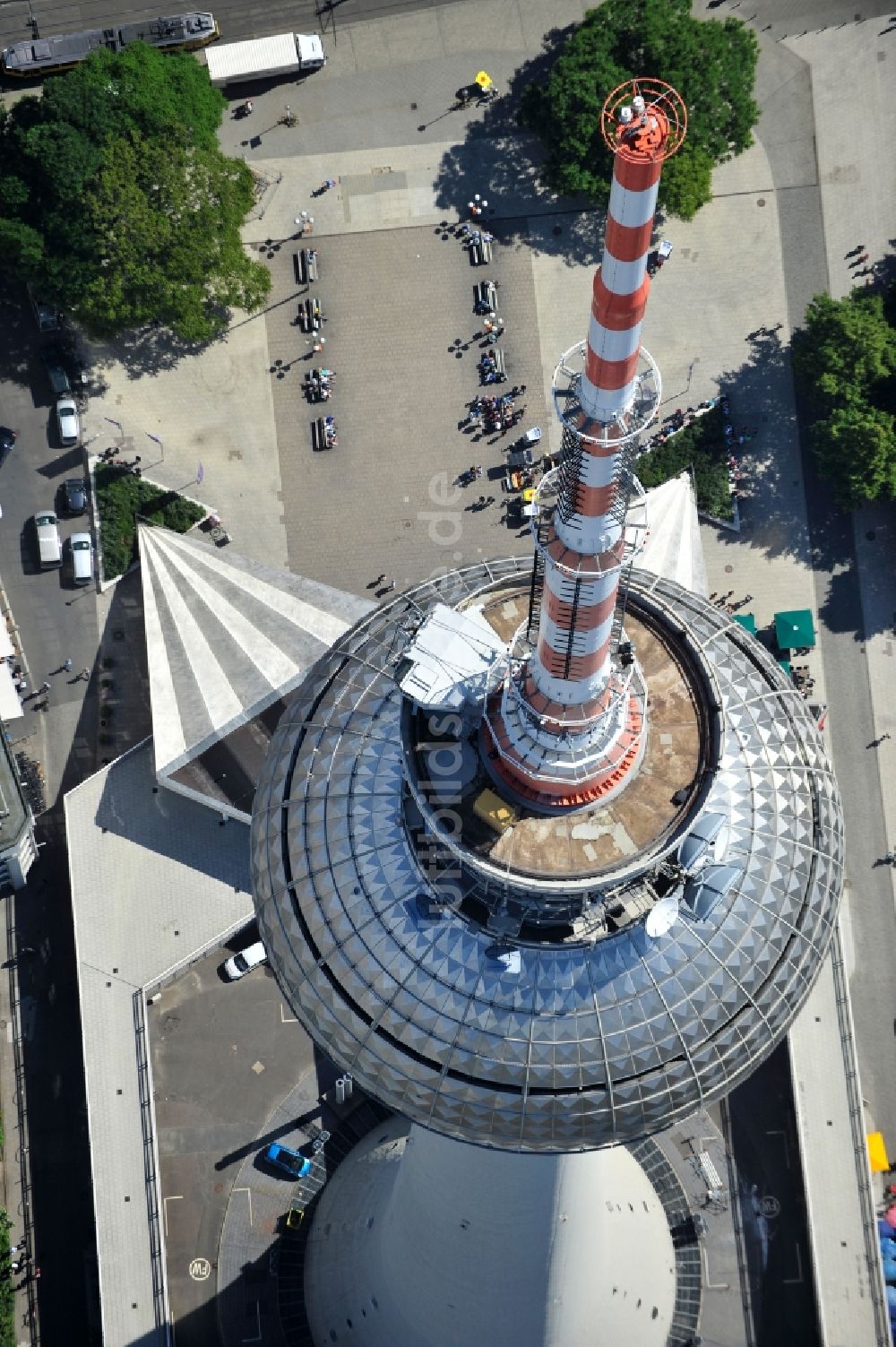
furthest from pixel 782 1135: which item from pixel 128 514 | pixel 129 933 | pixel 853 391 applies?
pixel 128 514

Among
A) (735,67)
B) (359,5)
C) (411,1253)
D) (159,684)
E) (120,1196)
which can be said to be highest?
(359,5)

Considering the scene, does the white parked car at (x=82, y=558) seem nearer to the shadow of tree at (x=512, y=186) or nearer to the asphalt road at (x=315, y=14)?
the shadow of tree at (x=512, y=186)

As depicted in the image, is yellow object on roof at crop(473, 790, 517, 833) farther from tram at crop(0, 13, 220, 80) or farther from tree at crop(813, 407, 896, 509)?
tram at crop(0, 13, 220, 80)

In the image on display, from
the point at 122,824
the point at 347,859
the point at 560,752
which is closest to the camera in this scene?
the point at 560,752

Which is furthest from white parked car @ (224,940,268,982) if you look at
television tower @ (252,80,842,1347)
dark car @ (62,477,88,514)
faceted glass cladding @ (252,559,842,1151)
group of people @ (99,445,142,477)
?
group of people @ (99,445,142,477)

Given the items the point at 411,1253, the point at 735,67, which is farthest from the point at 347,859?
the point at 735,67

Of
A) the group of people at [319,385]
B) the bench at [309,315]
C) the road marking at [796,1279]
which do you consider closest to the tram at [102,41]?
the bench at [309,315]

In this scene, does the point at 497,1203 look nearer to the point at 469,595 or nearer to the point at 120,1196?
the point at 469,595
